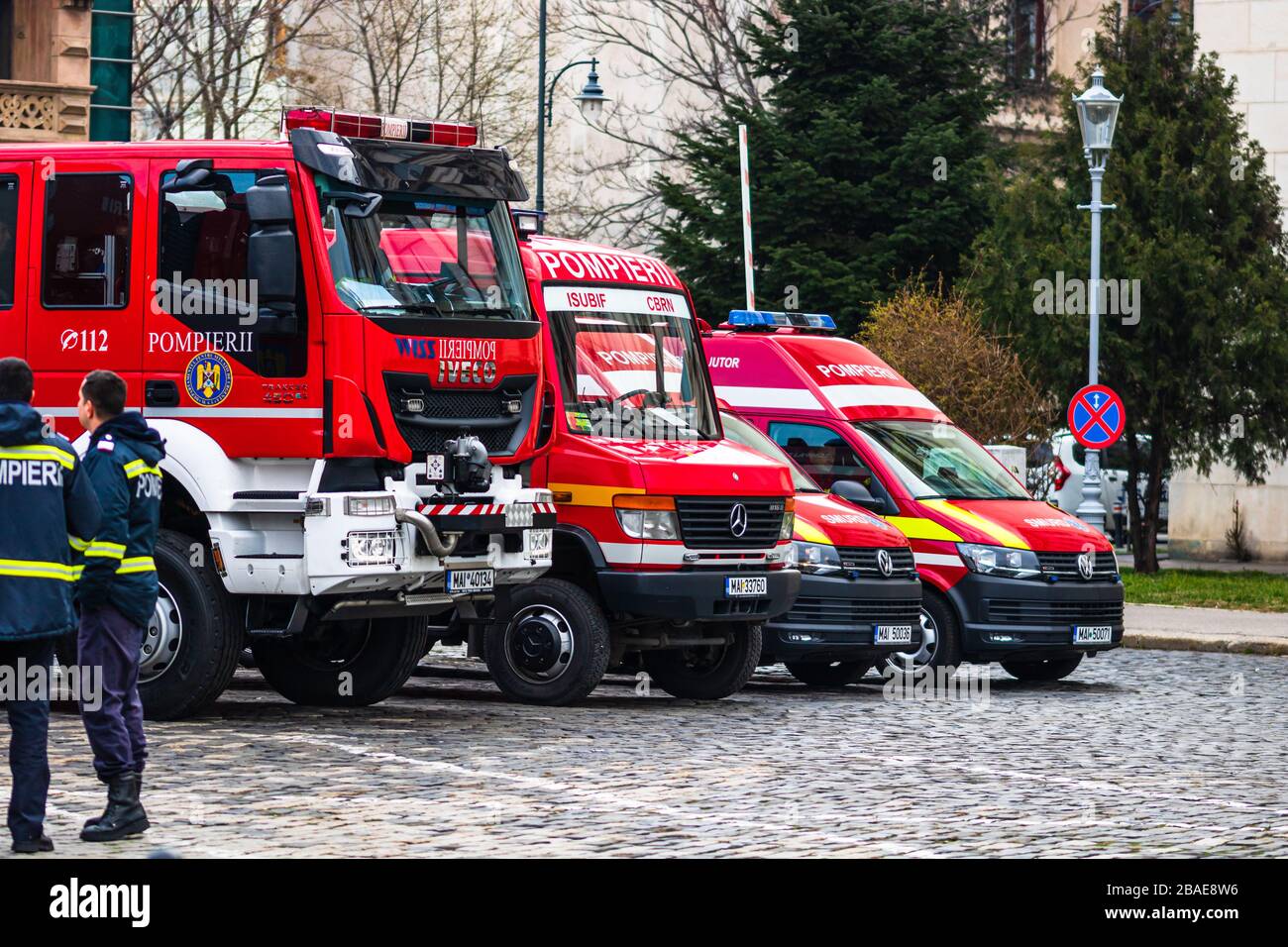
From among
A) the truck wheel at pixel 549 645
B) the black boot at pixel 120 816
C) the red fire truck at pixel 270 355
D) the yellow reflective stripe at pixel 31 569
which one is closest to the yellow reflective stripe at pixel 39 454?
the yellow reflective stripe at pixel 31 569

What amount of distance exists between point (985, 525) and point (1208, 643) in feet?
15.8

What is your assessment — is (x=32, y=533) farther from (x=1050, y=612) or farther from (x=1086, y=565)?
(x=1086, y=565)

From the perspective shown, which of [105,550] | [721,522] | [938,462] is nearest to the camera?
[105,550]

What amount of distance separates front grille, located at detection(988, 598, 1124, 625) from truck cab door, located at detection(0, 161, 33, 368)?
7201 mm

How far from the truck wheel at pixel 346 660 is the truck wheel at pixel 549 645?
1.70 feet

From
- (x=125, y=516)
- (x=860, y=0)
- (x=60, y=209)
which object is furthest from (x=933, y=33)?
(x=125, y=516)

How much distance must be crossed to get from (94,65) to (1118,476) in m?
19.3

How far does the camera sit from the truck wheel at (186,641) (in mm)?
12812

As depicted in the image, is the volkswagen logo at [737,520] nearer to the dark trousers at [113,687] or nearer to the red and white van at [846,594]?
the red and white van at [846,594]

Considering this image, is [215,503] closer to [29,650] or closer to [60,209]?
[60,209]

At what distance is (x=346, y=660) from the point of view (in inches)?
565

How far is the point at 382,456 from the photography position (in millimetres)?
12938

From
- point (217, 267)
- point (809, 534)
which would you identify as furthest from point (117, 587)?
point (809, 534)

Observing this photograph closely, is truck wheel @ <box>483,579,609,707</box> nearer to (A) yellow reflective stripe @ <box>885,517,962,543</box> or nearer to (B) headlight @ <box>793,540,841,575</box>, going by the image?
(B) headlight @ <box>793,540,841,575</box>
